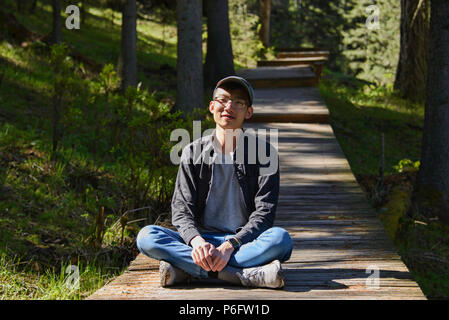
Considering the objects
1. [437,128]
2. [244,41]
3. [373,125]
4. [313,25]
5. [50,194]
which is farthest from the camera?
[313,25]

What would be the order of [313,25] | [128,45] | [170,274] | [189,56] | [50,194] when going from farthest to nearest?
1. [313,25]
2. [128,45]
3. [189,56]
4. [50,194]
5. [170,274]

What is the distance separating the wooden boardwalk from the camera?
414 centimetres

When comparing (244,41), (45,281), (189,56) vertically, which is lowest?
(45,281)

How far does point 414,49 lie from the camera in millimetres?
16766

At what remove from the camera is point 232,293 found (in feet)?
13.5

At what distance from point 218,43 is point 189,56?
4225 mm

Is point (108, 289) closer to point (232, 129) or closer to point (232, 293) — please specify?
point (232, 293)

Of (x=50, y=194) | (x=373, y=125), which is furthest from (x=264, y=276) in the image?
(x=373, y=125)

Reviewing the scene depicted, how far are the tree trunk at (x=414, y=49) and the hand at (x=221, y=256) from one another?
14.1 meters

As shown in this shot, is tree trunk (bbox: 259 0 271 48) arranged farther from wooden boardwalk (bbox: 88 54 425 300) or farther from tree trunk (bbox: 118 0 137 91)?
wooden boardwalk (bbox: 88 54 425 300)

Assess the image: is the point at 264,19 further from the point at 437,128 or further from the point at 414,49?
the point at 437,128

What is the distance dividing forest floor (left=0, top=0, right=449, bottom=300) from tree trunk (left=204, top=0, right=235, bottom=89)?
131 cm
